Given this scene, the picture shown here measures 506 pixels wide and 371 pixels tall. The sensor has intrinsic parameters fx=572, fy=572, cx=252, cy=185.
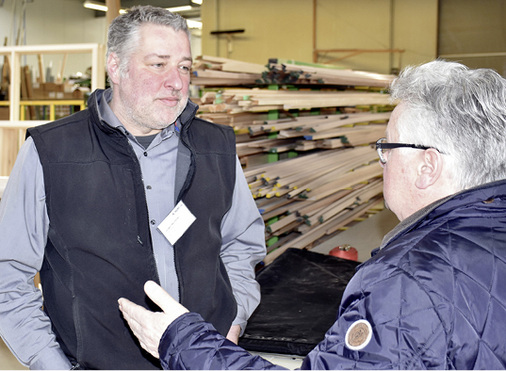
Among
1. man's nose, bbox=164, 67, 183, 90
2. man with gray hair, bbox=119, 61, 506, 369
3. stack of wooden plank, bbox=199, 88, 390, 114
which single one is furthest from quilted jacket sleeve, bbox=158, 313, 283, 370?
stack of wooden plank, bbox=199, 88, 390, 114

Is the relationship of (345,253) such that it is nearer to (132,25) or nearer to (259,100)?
(259,100)

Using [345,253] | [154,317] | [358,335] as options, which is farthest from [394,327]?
[345,253]

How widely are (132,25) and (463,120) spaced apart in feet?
3.93

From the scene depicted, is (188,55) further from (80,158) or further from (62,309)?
(62,309)

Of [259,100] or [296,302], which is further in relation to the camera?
[259,100]

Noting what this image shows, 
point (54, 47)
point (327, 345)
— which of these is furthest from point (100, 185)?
point (54, 47)

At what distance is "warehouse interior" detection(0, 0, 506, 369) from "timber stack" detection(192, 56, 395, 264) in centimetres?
2

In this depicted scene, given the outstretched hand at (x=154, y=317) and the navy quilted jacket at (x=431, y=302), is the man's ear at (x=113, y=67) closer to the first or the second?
the outstretched hand at (x=154, y=317)

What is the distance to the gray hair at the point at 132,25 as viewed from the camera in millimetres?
1979

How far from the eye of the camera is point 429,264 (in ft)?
3.72

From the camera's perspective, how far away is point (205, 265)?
78.7 inches

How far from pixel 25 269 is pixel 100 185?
354 millimetres

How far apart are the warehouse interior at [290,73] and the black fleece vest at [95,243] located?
1.07 metres

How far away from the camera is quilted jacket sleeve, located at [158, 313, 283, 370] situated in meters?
1.25
